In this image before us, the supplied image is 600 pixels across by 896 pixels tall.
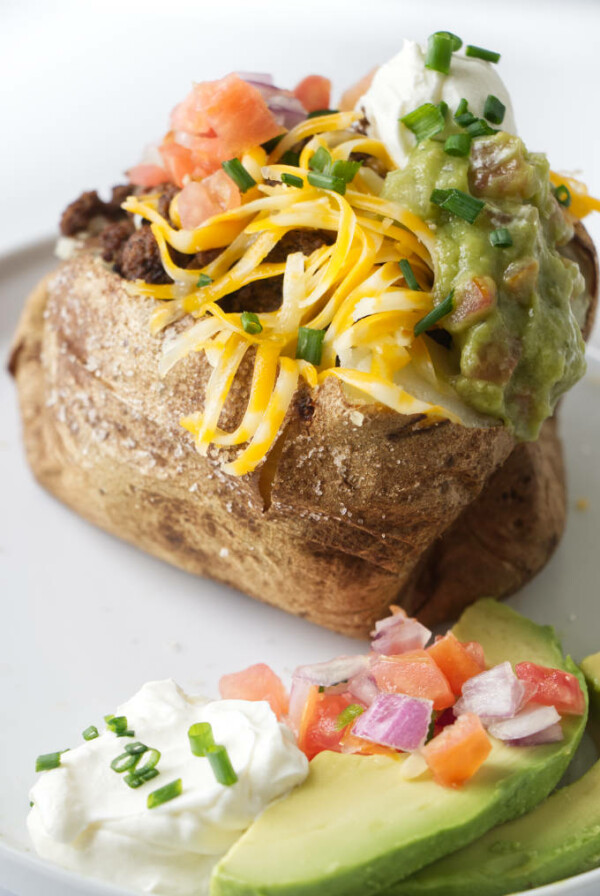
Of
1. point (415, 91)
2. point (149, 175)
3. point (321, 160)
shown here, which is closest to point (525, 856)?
point (321, 160)

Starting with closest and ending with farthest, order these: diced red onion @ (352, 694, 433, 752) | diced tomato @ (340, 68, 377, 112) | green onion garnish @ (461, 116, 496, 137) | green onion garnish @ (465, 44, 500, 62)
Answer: diced red onion @ (352, 694, 433, 752) → green onion garnish @ (461, 116, 496, 137) → green onion garnish @ (465, 44, 500, 62) → diced tomato @ (340, 68, 377, 112)

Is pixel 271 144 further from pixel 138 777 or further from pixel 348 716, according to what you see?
pixel 138 777

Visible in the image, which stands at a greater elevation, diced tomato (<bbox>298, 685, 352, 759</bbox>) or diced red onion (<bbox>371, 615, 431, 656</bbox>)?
diced red onion (<bbox>371, 615, 431, 656</bbox>)

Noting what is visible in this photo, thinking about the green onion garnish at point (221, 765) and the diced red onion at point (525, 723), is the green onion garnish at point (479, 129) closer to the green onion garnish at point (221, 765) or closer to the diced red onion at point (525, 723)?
the diced red onion at point (525, 723)

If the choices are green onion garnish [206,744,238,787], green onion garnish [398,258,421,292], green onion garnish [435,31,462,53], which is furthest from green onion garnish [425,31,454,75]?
green onion garnish [206,744,238,787]

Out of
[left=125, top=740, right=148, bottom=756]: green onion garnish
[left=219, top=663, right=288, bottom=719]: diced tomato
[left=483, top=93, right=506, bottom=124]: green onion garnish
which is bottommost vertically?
[left=219, top=663, right=288, bottom=719]: diced tomato

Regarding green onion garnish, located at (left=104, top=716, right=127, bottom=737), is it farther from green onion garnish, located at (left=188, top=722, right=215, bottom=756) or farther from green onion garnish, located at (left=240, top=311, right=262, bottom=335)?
green onion garnish, located at (left=240, top=311, right=262, bottom=335)

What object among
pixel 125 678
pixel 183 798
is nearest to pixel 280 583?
pixel 125 678

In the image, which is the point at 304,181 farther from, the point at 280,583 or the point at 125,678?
the point at 125,678

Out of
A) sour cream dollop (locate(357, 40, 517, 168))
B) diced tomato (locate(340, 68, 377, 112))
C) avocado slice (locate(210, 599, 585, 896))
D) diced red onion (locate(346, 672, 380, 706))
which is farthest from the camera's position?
diced tomato (locate(340, 68, 377, 112))
